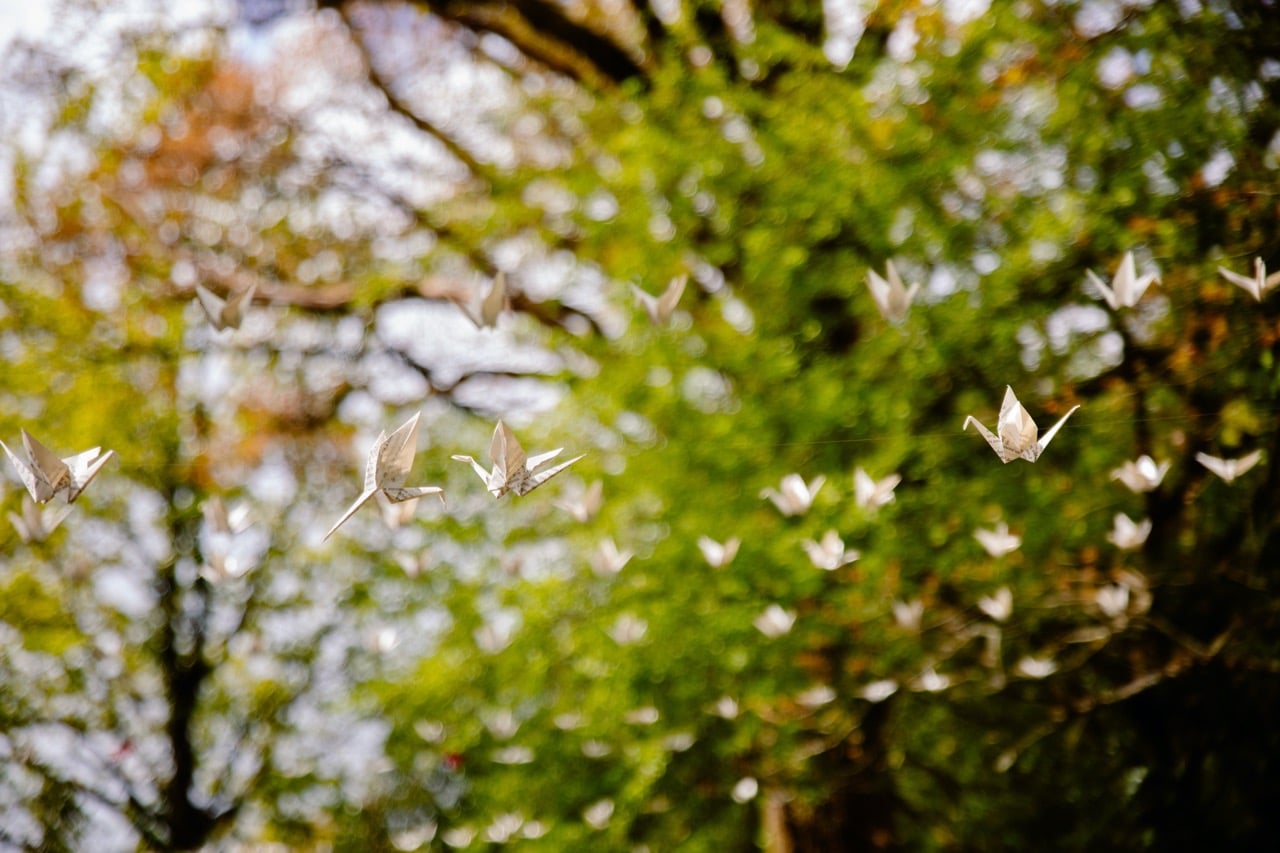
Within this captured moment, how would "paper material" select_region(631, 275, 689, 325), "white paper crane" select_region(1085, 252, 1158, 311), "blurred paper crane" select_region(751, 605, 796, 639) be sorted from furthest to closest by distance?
"blurred paper crane" select_region(751, 605, 796, 639)
"paper material" select_region(631, 275, 689, 325)
"white paper crane" select_region(1085, 252, 1158, 311)

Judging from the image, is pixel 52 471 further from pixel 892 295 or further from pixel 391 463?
pixel 892 295

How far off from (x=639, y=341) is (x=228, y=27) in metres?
4.94

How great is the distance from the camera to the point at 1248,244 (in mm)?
4352

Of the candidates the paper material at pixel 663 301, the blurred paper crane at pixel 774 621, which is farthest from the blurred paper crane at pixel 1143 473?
the blurred paper crane at pixel 774 621

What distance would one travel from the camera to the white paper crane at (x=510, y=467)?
2309 mm

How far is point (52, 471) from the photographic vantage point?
2.40 m

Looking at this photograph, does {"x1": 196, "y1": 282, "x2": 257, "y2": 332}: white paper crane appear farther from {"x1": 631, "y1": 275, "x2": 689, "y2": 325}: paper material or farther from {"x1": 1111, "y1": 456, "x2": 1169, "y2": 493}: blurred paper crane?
{"x1": 1111, "y1": 456, "x2": 1169, "y2": 493}: blurred paper crane

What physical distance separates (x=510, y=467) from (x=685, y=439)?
132 inches

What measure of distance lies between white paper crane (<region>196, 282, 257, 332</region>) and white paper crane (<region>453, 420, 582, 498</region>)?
3.63ft

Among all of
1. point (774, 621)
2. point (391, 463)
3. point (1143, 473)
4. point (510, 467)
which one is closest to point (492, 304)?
point (510, 467)

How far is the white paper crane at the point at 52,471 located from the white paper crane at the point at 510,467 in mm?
1013

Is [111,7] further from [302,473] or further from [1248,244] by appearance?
[1248,244]

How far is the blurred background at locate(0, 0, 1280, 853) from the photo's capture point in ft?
16.8

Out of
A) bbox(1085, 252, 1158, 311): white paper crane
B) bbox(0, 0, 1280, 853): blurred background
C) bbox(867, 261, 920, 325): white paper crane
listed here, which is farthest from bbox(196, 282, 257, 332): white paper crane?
bbox(1085, 252, 1158, 311): white paper crane
